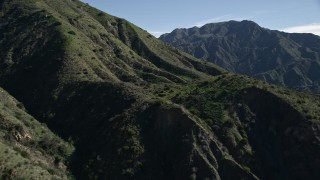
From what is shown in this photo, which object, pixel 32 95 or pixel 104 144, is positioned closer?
pixel 104 144

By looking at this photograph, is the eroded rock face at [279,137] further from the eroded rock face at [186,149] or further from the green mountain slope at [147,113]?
the eroded rock face at [186,149]

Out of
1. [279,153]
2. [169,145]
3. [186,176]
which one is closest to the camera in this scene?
[186,176]

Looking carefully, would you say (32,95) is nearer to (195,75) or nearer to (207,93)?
(207,93)

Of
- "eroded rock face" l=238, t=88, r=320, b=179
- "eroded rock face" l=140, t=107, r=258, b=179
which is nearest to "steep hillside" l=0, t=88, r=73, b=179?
"eroded rock face" l=140, t=107, r=258, b=179

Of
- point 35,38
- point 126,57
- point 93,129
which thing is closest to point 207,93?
point 93,129

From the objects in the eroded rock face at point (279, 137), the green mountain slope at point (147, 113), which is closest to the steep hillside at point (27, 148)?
the green mountain slope at point (147, 113)

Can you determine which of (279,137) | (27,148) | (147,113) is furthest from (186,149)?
(27,148)

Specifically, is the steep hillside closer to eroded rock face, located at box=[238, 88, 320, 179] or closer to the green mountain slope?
the green mountain slope
